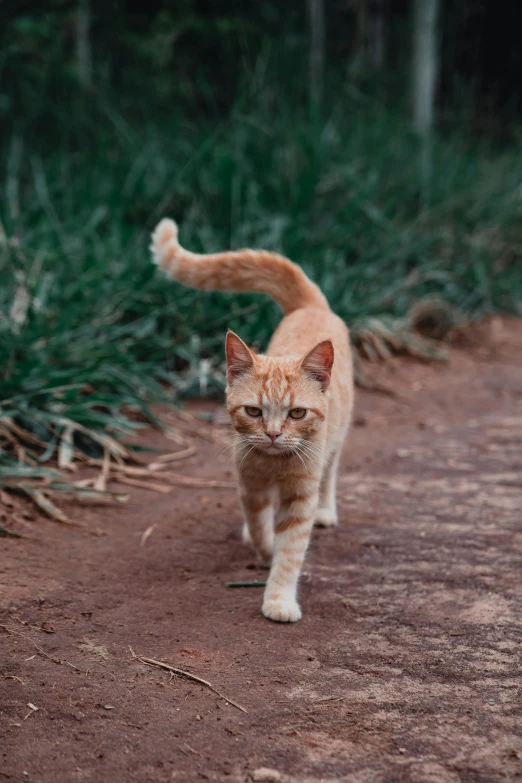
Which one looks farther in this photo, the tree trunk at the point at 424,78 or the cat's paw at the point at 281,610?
the tree trunk at the point at 424,78

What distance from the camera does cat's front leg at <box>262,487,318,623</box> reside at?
2.98 metres

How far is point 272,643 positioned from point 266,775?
745 millimetres

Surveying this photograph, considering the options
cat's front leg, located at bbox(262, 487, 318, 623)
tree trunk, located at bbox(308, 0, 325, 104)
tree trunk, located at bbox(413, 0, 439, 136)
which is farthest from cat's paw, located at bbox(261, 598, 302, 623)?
tree trunk, located at bbox(413, 0, 439, 136)

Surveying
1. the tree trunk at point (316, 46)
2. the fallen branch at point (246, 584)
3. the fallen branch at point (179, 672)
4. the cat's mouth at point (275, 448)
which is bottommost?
the fallen branch at point (246, 584)

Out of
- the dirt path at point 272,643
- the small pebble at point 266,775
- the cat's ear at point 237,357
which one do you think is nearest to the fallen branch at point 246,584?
the dirt path at point 272,643

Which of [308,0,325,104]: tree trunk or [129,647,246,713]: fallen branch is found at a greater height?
[308,0,325,104]: tree trunk

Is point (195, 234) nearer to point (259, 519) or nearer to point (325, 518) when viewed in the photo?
point (325, 518)

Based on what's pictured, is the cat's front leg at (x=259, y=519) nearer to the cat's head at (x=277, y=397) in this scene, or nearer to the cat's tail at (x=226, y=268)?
the cat's head at (x=277, y=397)

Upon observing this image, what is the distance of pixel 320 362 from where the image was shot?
3.10m

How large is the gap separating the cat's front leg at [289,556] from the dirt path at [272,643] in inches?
2.3

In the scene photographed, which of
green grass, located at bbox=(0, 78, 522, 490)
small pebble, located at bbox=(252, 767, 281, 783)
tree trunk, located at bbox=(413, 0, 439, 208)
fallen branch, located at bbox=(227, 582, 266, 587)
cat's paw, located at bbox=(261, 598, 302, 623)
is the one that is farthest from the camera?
tree trunk, located at bbox=(413, 0, 439, 208)

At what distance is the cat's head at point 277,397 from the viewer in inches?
119

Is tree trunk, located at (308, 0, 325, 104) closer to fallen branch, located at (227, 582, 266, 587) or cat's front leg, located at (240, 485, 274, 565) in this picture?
cat's front leg, located at (240, 485, 274, 565)

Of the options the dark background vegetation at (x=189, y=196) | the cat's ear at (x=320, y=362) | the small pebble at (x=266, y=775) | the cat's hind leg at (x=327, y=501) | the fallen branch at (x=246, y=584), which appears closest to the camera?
the small pebble at (x=266, y=775)
